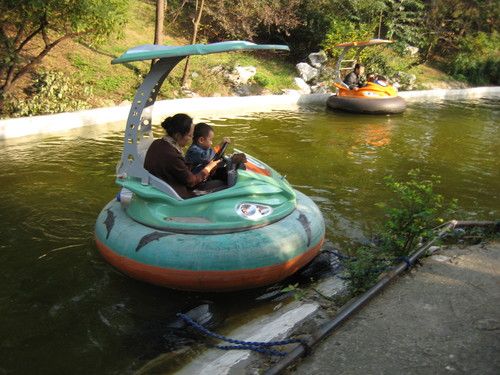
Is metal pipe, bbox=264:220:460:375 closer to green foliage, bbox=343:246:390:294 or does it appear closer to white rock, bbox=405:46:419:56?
Result: green foliage, bbox=343:246:390:294

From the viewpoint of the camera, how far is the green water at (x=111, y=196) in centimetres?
367

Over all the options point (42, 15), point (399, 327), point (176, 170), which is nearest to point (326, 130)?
point (42, 15)

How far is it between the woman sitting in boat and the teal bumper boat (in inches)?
4.0

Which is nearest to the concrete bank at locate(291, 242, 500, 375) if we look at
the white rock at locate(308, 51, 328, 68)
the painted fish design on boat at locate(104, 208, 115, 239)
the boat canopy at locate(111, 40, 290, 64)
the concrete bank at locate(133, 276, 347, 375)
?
the concrete bank at locate(133, 276, 347, 375)

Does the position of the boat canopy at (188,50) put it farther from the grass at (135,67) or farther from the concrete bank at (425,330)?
the grass at (135,67)

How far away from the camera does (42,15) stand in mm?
9750

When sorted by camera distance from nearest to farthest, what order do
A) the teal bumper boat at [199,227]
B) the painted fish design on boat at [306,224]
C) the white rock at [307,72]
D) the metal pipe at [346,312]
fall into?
the metal pipe at [346,312]
the teal bumper boat at [199,227]
the painted fish design on boat at [306,224]
the white rock at [307,72]

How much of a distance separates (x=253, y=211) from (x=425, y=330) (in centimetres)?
173

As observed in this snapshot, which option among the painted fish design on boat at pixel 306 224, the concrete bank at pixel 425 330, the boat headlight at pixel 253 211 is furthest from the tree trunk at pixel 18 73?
the concrete bank at pixel 425 330

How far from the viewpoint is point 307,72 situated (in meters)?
18.2

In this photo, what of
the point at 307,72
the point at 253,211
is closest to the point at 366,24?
the point at 307,72

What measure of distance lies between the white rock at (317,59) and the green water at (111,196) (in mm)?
5636

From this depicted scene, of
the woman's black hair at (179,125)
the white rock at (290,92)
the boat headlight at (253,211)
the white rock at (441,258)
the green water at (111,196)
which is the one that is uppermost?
the woman's black hair at (179,125)

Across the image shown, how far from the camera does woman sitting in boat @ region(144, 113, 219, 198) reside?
14.3ft
